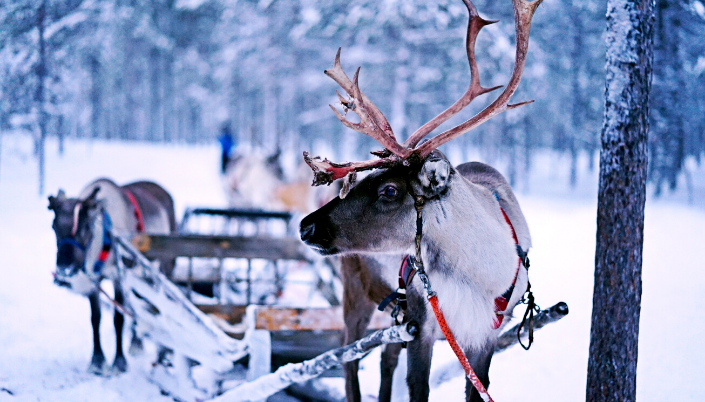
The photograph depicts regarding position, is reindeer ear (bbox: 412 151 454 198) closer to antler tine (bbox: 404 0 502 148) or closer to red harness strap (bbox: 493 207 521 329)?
antler tine (bbox: 404 0 502 148)

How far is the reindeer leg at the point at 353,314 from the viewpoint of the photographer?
3643 mm

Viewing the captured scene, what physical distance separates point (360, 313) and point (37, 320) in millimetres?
4552

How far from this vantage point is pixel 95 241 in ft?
16.3

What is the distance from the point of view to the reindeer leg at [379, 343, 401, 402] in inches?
140

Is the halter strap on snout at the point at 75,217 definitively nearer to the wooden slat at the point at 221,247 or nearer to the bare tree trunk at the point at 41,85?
the wooden slat at the point at 221,247

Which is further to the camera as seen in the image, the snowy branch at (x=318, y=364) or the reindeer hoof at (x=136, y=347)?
the reindeer hoof at (x=136, y=347)

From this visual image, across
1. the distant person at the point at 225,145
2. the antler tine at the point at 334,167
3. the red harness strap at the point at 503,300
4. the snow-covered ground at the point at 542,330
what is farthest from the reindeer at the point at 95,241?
the distant person at the point at 225,145

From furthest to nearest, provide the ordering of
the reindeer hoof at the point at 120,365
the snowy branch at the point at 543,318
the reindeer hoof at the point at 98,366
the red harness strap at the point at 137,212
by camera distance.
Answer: the red harness strap at the point at 137,212 < the reindeer hoof at the point at 120,365 < the reindeer hoof at the point at 98,366 < the snowy branch at the point at 543,318

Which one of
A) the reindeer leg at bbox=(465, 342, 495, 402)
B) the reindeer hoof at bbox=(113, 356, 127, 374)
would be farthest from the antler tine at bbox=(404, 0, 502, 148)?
the reindeer hoof at bbox=(113, 356, 127, 374)

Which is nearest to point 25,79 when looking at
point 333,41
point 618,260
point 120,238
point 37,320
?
point 37,320

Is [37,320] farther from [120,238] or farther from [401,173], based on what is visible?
[401,173]

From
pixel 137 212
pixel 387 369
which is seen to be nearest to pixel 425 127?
pixel 387 369

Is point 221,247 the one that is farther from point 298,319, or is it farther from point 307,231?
point 307,231

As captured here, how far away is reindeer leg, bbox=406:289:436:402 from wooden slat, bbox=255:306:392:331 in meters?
1.27
